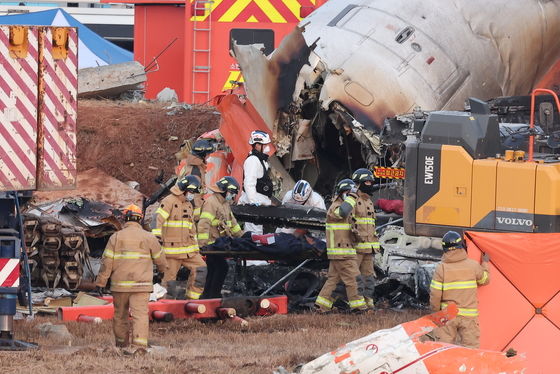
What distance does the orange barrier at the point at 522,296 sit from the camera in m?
11.7

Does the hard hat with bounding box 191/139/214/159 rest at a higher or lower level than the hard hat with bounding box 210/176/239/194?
higher

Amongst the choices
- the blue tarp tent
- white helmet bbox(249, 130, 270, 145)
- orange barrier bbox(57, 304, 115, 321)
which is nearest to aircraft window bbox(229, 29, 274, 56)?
→ the blue tarp tent

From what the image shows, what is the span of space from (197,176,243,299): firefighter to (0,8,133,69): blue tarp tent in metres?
12.9

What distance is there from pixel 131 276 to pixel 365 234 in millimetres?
3962

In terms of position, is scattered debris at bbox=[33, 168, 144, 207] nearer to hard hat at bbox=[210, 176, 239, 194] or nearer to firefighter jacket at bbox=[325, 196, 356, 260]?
hard hat at bbox=[210, 176, 239, 194]

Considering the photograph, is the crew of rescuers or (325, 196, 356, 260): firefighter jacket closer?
the crew of rescuers

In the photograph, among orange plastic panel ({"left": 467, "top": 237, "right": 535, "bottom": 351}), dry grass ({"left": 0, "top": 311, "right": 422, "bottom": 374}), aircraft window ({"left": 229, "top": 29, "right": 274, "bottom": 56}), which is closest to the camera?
dry grass ({"left": 0, "top": 311, "right": 422, "bottom": 374})

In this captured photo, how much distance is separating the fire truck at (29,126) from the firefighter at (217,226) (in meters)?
2.79

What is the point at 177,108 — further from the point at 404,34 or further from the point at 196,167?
the point at 196,167

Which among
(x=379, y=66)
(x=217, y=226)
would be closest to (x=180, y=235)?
(x=217, y=226)

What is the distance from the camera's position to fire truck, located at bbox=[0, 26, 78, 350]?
476 inches

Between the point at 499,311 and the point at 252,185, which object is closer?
the point at 499,311

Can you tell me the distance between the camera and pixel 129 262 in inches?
478

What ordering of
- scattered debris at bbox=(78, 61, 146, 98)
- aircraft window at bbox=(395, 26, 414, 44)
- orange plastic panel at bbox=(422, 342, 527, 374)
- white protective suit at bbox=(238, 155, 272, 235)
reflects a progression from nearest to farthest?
orange plastic panel at bbox=(422, 342, 527, 374) < white protective suit at bbox=(238, 155, 272, 235) < aircraft window at bbox=(395, 26, 414, 44) < scattered debris at bbox=(78, 61, 146, 98)
